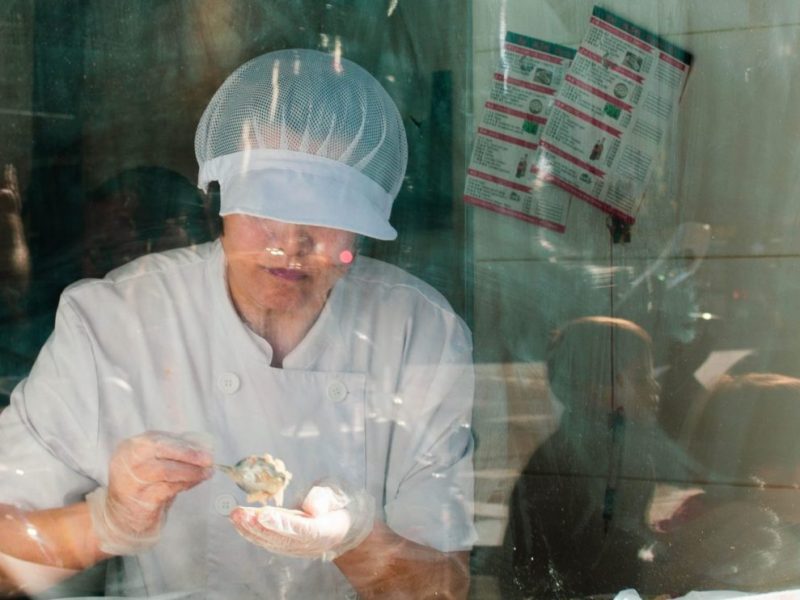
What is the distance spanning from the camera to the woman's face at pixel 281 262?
4.87 ft

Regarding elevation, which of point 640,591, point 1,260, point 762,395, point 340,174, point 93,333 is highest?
point 340,174

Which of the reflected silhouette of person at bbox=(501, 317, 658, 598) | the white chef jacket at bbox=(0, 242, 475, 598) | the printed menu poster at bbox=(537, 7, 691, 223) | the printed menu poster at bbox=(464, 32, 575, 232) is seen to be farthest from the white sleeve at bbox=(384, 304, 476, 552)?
the printed menu poster at bbox=(537, 7, 691, 223)

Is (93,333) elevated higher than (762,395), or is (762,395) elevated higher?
(93,333)

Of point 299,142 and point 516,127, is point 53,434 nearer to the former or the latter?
point 299,142

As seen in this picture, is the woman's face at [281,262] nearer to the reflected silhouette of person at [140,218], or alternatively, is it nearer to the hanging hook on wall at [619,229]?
the reflected silhouette of person at [140,218]

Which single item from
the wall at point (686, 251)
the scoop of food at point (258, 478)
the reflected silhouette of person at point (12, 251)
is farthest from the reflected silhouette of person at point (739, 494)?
the reflected silhouette of person at point (12, 251)

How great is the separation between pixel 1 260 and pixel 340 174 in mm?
545

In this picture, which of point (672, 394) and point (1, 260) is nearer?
point (1, 260)

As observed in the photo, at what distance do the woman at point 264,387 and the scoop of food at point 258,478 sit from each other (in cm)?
2

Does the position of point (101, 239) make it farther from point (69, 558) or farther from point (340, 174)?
point (69, 558)

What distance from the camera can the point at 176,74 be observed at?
5.06 feet

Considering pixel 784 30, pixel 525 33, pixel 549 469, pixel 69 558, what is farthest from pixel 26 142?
pixel 784 30

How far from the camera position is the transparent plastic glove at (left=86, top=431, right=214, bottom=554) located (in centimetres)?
148

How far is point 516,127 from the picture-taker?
1.71 m
